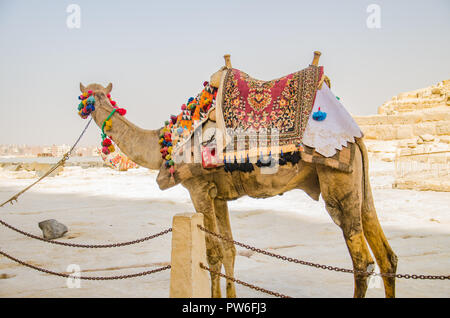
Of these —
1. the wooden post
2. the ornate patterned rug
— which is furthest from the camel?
the wooden post

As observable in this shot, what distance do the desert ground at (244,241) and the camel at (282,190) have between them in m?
1.04

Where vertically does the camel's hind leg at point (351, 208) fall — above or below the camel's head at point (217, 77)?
below

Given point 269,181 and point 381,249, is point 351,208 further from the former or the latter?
point 269,181

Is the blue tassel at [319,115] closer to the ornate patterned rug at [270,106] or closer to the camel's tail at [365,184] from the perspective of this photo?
the ornate patterned rug at [270,106]

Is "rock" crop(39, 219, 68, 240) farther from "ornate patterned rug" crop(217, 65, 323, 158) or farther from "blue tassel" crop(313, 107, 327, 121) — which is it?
"blue tassel" crop(313, 107, 327, 121)

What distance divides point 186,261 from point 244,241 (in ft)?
15.2

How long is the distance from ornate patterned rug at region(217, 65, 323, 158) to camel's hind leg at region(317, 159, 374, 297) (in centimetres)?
46

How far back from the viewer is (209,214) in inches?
152

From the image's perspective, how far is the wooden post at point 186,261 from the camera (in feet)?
9.22

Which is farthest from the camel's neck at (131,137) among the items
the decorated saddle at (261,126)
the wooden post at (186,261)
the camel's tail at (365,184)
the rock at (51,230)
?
the rock at (51,230)

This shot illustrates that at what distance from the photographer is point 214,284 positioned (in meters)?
3.99

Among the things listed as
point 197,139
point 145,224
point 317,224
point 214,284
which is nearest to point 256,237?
point 317,224

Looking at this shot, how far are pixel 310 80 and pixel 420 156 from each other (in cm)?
1351

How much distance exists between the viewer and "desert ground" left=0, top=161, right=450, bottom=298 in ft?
15.4
